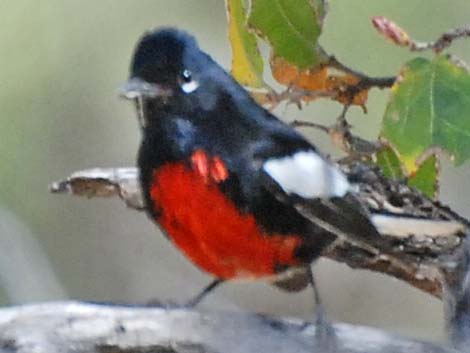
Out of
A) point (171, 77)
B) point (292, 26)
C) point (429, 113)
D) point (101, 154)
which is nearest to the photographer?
point (429, 113)

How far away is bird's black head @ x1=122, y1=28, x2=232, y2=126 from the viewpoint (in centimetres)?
104

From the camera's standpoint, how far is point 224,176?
1054 mm

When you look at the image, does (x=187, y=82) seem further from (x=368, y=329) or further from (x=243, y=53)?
(x=368, y=329)

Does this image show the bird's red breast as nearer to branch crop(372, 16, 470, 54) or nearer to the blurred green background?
branch crop(372, 16, 470, 54)

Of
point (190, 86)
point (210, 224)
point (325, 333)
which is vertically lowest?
point (325, 333)

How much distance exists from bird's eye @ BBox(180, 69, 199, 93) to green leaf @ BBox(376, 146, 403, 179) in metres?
0.20

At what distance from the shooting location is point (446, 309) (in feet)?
3.34

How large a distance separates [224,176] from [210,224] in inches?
2.0

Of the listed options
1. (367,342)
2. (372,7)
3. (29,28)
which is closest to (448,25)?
(372,7)

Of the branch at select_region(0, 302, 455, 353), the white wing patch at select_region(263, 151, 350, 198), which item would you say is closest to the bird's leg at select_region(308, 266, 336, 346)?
the branch at select_region(0, 302, 455, 353)

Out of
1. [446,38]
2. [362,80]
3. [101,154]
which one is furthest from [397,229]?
[101,154]

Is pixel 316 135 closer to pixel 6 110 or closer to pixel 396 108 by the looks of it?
pixel 6 110

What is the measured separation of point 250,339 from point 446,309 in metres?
0.19

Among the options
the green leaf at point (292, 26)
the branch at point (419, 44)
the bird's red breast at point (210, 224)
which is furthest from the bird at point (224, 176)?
the branch at point (419, 44)
